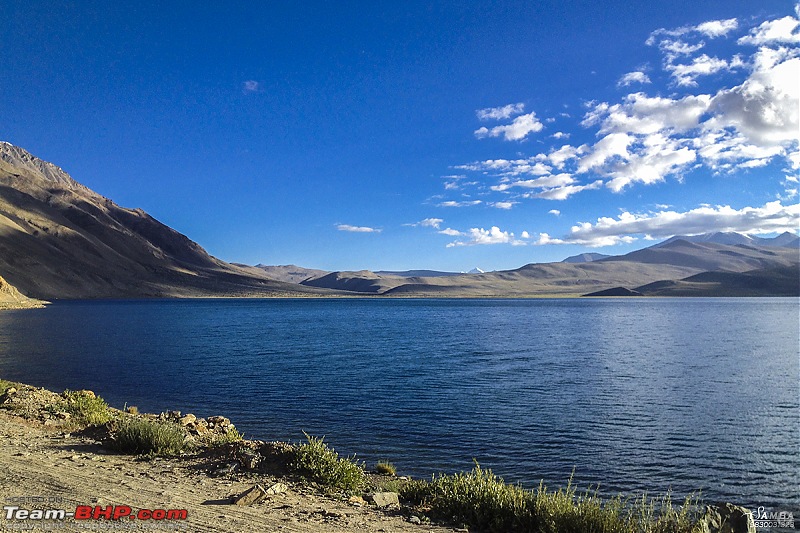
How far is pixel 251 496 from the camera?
8383 millimetres

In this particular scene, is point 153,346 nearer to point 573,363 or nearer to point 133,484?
point 573,363

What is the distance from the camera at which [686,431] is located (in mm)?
19938

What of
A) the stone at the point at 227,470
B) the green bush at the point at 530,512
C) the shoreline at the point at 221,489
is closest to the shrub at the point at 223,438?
the shoreline at the point at 221,489

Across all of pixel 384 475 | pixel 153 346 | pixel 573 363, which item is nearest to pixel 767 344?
pixel 573 363

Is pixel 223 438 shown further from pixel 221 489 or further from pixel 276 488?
pixel 276 488

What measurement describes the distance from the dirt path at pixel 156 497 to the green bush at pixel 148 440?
0.36 metres

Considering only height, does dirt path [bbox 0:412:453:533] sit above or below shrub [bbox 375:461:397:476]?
above

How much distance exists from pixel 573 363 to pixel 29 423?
113 feet

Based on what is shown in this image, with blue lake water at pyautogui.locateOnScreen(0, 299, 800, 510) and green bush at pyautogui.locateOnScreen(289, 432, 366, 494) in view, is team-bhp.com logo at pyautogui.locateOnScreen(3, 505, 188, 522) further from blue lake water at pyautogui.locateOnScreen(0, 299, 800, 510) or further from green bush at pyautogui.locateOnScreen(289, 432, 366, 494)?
blue lake water at pyautogui.locateOnScreen(0, 299, 800, 510)

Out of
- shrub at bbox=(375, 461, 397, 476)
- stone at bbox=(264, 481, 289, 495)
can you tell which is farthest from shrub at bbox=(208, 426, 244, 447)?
shrub at bbox=(375, 461, 397, 476)

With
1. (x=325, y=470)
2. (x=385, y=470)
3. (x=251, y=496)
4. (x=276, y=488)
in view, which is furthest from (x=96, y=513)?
(x=385, y=470)

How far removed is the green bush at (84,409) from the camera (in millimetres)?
14312

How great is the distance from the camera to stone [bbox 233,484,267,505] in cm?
822

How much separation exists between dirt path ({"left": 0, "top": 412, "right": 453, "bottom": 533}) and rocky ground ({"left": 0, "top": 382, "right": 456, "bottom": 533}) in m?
0.02
